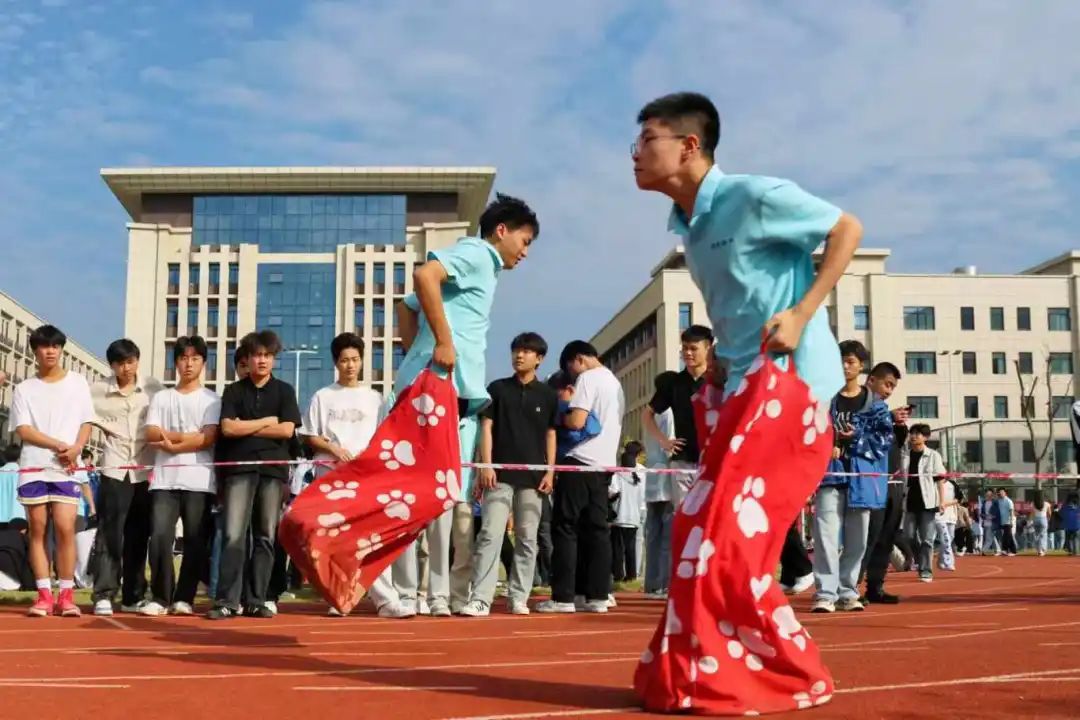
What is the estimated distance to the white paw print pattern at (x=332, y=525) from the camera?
5219 mm

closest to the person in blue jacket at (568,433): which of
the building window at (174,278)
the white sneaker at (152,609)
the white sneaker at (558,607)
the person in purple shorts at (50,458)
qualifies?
the white sneaker at (558,607)

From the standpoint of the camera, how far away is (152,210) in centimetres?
9662

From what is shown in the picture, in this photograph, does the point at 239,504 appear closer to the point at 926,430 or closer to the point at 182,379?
the point at 182,379

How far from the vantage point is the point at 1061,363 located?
3233 inches

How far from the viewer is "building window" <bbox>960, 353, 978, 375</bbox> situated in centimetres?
8344

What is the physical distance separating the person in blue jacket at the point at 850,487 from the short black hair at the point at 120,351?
5.21m

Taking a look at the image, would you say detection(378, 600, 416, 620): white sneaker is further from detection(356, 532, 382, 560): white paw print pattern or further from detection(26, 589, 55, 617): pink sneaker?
detection(356, 532, 382, 560): white paw print pattern

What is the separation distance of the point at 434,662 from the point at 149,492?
169 inches

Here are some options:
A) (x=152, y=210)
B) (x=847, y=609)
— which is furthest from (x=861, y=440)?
(x=152, y=210)

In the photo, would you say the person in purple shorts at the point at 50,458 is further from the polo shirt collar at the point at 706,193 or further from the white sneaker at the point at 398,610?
the polo shirt collar at the point at 706,193

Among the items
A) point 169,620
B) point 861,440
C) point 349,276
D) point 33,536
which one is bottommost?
point 169,620

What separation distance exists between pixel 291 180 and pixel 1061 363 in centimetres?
5810

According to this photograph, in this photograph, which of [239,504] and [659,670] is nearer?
[659,670]

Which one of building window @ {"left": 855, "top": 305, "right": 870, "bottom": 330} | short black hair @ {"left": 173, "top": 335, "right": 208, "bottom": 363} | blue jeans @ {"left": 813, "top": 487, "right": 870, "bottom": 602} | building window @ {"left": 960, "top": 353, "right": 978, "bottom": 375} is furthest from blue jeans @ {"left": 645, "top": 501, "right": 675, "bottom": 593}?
building window @ {"left": 960, "top": 353, "right": 978, "bottom": 375}
